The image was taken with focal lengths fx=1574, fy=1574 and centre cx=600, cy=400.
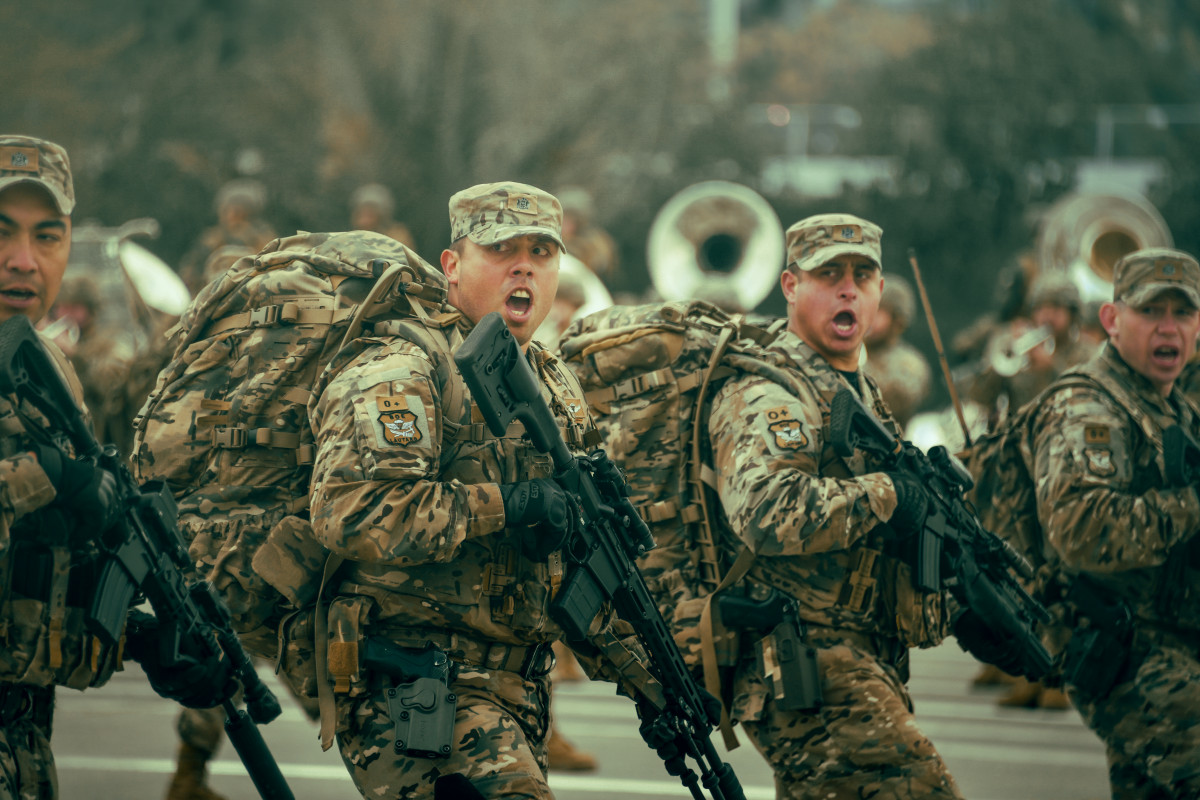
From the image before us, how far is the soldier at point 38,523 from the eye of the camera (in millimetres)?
4039

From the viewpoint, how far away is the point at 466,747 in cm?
398

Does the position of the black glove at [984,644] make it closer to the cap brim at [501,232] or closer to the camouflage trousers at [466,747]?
the camouflage trousers at [466,747]

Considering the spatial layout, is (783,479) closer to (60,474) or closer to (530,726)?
(530,726)

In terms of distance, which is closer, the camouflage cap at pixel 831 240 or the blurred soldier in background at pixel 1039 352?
the camouflage cap at pixel 831 240

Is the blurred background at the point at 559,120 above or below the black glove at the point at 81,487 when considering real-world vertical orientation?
above

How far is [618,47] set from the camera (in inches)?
1117

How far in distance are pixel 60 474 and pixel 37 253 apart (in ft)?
2.44

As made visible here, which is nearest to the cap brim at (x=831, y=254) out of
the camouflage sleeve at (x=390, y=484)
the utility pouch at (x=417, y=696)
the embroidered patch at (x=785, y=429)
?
the embroidered patch at (x=785, y=429)

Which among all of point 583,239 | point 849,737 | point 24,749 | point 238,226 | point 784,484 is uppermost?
point 583,239

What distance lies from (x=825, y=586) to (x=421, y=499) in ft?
5.10

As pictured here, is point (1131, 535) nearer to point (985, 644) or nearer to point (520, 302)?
point (985, 644)

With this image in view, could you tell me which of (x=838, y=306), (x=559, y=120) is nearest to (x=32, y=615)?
(x=838, y=306)

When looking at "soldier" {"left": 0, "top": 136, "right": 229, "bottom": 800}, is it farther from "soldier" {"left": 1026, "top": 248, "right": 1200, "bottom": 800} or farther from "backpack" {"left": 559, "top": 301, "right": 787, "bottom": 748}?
"soldier" {"left": 1026, "top": 248, "right": 1200, "bottom": 800}

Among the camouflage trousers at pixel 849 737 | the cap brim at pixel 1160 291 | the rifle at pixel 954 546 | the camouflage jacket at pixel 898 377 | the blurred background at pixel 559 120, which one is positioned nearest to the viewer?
the camouflage trousers at pixel 849 737
